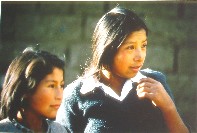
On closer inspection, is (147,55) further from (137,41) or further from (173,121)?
(173,121)

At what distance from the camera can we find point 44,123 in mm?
1272

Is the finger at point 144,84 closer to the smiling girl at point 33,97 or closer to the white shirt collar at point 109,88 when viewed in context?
the white shirt collar at point 109,88

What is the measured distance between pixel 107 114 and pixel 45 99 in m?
0.20

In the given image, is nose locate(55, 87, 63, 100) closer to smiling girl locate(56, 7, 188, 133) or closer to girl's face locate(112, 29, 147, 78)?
smiling girl locate(56, 7, 188, 133)

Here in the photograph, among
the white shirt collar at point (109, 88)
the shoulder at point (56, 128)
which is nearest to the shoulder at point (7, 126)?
the shoulder at point (56, 128)

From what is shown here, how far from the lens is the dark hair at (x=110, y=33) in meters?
1.26

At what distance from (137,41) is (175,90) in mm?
200

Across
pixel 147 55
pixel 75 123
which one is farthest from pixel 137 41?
pixel 75 123

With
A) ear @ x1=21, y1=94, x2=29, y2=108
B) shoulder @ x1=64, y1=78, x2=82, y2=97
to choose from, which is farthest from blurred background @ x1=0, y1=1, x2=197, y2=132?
ear @ x1=21, y1=94, x2=29, y2=108

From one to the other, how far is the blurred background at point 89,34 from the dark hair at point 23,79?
0.07 meters

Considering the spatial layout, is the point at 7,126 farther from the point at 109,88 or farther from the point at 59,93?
the point at 109,88

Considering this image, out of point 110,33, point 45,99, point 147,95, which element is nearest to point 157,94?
point 147,95

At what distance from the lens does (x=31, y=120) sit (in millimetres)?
1266

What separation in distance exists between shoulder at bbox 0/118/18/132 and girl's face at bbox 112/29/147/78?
356 mm
